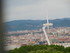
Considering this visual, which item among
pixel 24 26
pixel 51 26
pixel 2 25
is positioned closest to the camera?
pixel 2 25

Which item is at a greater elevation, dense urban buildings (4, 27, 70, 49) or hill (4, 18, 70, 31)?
hill (4, 18, 70, 31)

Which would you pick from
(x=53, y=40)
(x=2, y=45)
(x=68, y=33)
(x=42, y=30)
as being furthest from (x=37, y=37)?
(x=2, y=45)

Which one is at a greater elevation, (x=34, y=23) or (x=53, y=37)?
(x=34, y=23)

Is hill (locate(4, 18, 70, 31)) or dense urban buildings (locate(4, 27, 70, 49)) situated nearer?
hill (locate(4, 18, 70, 31))

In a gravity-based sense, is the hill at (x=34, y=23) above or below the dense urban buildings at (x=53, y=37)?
above

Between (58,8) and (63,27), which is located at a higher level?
(58,8)

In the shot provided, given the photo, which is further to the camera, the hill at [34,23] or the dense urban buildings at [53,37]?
the dense urban buildings at [53,37]

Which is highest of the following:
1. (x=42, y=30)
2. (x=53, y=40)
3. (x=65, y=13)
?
(x=65, y=13)

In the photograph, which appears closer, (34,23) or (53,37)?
(34,23)

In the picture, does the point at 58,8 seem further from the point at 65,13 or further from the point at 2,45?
the point at 2,45

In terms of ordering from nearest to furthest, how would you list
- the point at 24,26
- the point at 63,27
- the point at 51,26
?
the point at 24,26, the point at 51,26, the point at 63,27

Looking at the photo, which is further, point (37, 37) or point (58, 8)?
point (58, 8)
